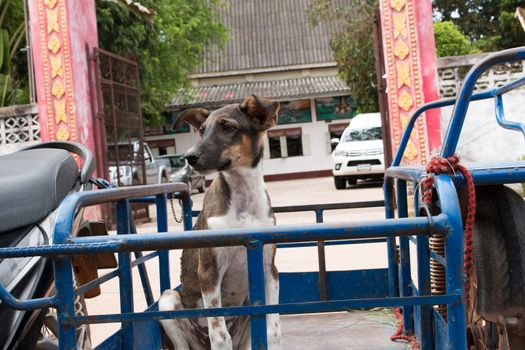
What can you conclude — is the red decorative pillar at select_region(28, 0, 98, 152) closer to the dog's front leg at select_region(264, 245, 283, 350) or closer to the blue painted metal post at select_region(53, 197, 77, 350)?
the dog's front leg at select_region(264, 245, 283, 350)

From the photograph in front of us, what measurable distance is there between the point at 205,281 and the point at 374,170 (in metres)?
16.8

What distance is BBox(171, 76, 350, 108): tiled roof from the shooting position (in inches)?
1206

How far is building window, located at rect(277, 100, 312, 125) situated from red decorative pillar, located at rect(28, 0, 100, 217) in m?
21.2

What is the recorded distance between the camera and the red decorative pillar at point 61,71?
11773 mm

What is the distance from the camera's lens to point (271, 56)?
1368 inches

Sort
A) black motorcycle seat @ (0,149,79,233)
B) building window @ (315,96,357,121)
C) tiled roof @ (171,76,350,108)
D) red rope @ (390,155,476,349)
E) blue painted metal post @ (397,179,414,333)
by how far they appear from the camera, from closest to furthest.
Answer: red rope @ (390,155,476,349) → black motorcycle seat @ (0,149,79,233) → blue painted metal post @ (397,179,414,333) → tiled roof @ (171,76,350,108) → building window @ (315,96,357,121)

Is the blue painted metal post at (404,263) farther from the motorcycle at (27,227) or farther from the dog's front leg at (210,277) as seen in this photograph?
the motorcycle at (27,227)

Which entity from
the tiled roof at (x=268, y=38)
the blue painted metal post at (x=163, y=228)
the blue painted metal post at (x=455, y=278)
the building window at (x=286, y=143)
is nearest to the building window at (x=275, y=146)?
the building window at (x=286, y=143)

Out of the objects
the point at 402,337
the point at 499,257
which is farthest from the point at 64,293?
the point at 402,337

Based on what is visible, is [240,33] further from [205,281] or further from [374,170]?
[205,281]

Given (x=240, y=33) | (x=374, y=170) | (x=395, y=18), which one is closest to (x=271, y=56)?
(x=240, y=33)

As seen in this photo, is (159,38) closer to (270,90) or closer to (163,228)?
(270,90)

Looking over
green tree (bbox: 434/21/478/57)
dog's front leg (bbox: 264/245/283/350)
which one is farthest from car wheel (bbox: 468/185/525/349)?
green tree (bbox: 434/21/478/57)

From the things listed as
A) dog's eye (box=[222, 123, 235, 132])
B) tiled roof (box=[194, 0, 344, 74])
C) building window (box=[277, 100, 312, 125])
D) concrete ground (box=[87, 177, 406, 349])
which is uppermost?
tiled roof (box=[194, 0, 344, 74])
